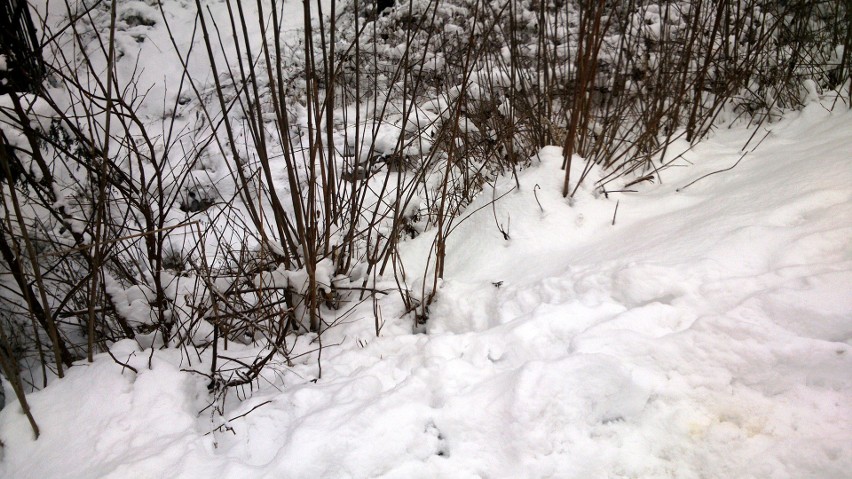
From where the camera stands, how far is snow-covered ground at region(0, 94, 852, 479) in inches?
36.2

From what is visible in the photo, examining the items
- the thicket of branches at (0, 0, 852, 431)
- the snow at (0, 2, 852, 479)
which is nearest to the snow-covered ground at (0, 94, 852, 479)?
the snow at (0, 2, 852, 479)

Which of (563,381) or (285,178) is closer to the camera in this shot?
(563,381)

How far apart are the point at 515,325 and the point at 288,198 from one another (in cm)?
346

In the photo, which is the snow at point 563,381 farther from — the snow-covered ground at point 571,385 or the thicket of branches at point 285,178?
the thicket of branches at point 285,178

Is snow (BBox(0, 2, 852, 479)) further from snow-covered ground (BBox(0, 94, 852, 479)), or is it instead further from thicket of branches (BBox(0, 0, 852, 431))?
thicket of branches (BBox(0, 0, 852, 431))

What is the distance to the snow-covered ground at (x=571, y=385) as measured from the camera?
92 centimetres

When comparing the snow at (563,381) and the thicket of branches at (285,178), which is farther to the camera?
the thicket of branches at (285,178)

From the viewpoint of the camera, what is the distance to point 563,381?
1076 mm

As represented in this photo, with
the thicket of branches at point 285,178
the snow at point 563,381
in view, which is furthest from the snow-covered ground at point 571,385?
the thicket of branches at point 285,178

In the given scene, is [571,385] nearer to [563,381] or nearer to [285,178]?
[563,381]

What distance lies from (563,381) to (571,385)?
0.02 metres

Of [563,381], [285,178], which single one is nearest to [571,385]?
[563,381]

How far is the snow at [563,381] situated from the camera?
92 cm

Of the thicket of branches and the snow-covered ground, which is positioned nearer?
the snow-covered ground
